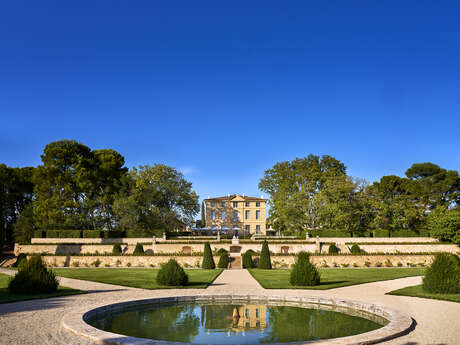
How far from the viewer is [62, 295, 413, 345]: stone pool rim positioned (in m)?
6.59

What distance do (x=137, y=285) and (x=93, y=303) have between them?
199 inches

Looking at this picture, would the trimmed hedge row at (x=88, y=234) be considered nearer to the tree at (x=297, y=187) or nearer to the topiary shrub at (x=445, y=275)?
→ the tree at (x=297, y=187)

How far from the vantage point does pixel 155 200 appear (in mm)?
46375

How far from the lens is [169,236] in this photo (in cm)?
4612

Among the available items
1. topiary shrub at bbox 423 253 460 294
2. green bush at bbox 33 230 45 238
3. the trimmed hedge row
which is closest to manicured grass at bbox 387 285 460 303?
topiary shrub at bbox 423 253 460 294

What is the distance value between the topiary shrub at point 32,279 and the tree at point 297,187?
3467 centimetres

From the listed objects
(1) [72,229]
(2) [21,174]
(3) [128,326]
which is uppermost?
(2) [21,174]

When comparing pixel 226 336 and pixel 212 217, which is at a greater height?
pixel 212 217

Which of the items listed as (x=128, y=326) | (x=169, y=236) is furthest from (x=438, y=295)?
(x=169, y=236)

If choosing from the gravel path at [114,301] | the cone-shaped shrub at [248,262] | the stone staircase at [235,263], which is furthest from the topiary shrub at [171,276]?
the cone-shaped shrub at [248,262]

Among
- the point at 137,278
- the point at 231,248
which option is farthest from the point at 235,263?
the point at 137,278

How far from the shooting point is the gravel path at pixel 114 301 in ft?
23.0

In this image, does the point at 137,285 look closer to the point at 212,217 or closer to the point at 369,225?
the point at 369,225

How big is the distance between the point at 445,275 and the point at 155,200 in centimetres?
3699
